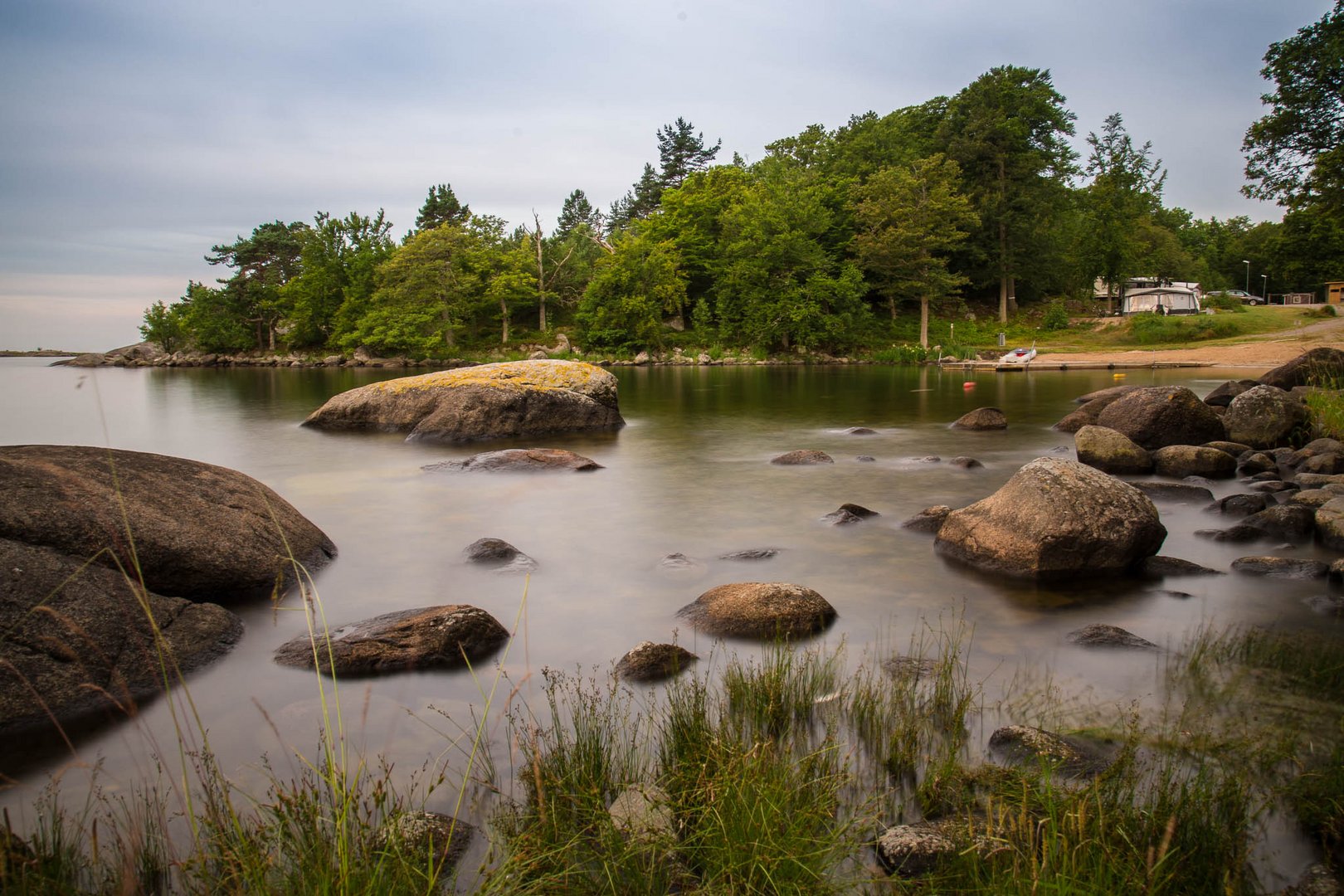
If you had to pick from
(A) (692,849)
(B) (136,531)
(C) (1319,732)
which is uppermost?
(B) (136,531)

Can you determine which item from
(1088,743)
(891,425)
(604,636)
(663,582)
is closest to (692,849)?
(1088,743)

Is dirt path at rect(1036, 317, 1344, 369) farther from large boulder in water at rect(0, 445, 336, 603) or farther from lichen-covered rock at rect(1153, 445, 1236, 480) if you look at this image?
large boulder in water at rect(0, 445, 336, 603)

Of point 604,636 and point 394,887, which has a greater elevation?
point 394,887

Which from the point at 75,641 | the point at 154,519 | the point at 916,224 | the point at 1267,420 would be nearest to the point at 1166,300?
the point at 916,224

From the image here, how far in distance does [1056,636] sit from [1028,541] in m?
1.68

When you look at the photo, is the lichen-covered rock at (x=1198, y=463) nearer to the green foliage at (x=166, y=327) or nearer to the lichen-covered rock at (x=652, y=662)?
the lichen-covered rock at (x=652, y=662)

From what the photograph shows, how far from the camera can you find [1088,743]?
457cm

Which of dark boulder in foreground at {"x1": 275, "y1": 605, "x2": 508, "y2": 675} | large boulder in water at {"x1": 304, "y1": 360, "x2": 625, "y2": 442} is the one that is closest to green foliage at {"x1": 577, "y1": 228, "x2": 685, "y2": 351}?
large boulder in water at {"x1": 304, "y1": 360, "x2": 625, "y2": 442}

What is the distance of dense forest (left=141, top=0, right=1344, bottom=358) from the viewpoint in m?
57.1

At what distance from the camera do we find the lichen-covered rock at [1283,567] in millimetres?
7602

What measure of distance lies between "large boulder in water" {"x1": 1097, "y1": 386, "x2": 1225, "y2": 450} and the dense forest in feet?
134

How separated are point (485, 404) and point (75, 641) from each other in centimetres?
1402

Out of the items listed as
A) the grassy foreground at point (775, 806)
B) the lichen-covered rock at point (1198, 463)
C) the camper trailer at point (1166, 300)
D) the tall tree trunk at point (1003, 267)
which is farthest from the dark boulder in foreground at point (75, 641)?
the camper trailer at point (1166, 300)

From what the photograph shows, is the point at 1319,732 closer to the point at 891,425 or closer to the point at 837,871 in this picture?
the point at 837,871
